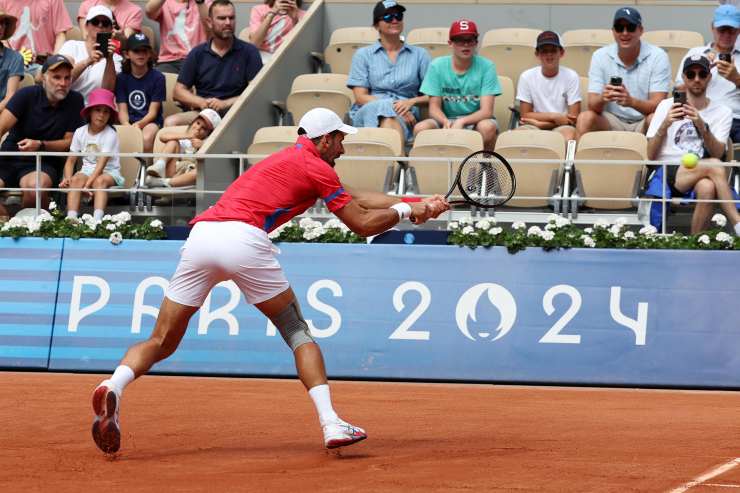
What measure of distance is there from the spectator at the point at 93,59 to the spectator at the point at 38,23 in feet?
3.11

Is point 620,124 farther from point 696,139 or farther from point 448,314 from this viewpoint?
point 448,314

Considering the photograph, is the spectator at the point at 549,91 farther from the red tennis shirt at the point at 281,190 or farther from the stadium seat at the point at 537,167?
the red tennis shirt at the point at 281,190

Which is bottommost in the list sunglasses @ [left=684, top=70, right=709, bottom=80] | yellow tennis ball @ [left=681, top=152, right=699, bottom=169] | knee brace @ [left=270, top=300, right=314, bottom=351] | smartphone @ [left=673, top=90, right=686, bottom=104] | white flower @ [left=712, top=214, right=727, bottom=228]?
knee brace @ [left=270, top=300, right=314, bottom=351]

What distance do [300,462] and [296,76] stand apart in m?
8.72

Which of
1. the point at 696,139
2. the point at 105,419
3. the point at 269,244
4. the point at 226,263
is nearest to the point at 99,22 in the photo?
the point at 696,139

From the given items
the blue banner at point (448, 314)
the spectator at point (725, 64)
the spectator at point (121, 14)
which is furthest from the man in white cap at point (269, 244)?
the spectator at point (121, 14)

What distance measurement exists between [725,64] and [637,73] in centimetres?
115

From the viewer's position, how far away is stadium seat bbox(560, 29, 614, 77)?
49.4 feet

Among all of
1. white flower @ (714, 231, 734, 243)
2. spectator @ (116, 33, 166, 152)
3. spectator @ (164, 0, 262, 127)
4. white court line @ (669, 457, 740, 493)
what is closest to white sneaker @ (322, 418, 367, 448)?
white court line @ (669, 457, 740, 493)

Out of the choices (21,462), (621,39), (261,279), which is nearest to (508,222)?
(621,39)

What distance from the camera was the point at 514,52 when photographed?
15156 millimetres

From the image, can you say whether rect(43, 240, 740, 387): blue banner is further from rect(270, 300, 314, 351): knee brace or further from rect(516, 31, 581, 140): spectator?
rect(270, 300, 314, 351): knee brace

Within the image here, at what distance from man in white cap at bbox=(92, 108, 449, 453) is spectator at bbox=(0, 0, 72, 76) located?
9.41 metres

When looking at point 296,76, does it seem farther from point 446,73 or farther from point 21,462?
point 21,462
